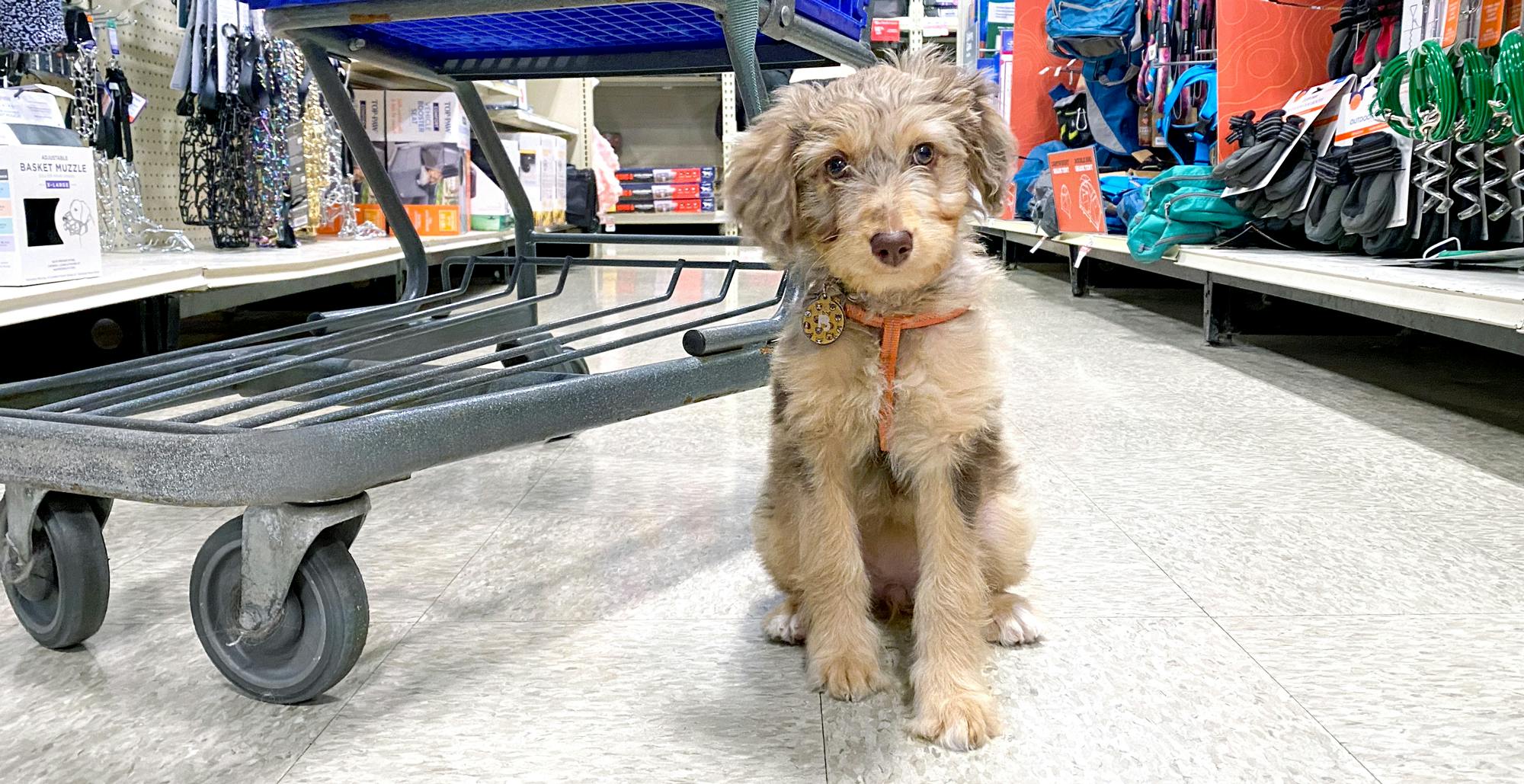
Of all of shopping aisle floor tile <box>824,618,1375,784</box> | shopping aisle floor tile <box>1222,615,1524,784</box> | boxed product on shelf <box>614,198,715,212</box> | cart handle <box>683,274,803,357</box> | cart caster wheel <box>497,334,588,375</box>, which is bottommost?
shopping aisle floor tile <box>824,618,1375,784</box>

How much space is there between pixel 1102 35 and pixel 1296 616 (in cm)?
449

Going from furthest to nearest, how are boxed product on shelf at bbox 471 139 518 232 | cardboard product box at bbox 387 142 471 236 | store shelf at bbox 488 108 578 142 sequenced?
store shelf at bbox 488 108 578 142
boxed product on shelf at bbox 471 139 518 232
cardboard product box at bbox 387 142 471 236

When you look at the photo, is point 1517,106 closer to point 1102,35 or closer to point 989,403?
point 989,403

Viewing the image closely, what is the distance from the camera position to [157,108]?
4020 mm

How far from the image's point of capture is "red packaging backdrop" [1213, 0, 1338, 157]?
12.3 feet

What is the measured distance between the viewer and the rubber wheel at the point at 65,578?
48.0 inches

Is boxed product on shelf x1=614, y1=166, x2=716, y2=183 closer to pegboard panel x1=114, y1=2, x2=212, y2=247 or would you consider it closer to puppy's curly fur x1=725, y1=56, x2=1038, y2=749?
pegboard panel x1=114, y1=2, x2=212, y2=247

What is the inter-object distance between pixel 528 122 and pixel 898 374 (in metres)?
5.84

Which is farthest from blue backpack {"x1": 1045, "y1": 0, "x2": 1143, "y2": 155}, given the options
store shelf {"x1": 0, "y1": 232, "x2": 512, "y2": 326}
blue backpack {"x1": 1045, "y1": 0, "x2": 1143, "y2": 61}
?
store shelf {"x1": 0, "y1": 232, "x2": 512, "y2": 326}

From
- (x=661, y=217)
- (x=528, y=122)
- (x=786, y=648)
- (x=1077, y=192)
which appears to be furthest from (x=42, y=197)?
(x=661, y=217)

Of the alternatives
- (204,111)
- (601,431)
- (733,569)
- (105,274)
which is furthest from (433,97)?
(733,569)

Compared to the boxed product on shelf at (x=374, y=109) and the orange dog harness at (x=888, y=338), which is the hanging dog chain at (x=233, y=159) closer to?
the boxed product on shelf at (x=374, y=109)

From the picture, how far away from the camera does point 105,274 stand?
8.18 feet

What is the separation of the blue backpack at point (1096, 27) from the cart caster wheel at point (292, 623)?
504 centimetres
